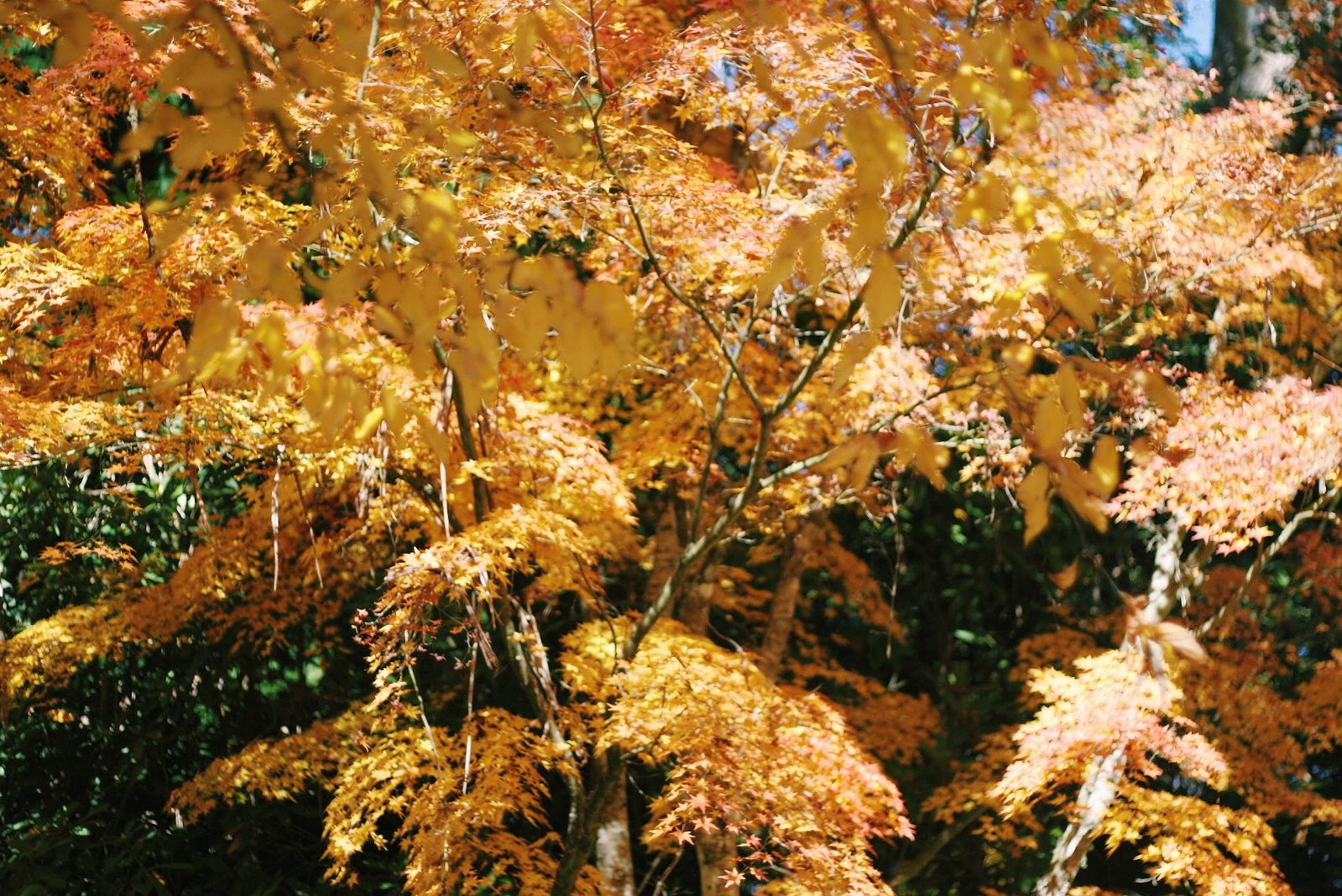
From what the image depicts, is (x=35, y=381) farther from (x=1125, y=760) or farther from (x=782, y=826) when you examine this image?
(x=1125, y=760)

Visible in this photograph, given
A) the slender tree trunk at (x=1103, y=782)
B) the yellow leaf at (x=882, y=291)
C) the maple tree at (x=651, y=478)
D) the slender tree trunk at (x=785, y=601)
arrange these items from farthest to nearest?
1. the slender tree trunk at (x=785, y=601)
2. the slender tree trunk at (x=1103, y=782)
3. the maple tree at (x=651, y=478)
4. the yellow leaf at (x=882, y=291)

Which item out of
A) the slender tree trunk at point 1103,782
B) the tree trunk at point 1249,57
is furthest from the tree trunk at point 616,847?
the tree trunk at point 1249,57

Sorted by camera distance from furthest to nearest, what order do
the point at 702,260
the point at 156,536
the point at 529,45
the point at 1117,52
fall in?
the point at 1117,52, the point at 156,536, the point at 702,260, the point at 529,45

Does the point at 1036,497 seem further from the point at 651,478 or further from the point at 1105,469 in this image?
the point at 651,478

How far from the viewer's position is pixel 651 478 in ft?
18.8

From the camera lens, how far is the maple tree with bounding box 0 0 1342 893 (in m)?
3.73

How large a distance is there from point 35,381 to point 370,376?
1.62m

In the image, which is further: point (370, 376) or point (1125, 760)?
point (1125, 760)

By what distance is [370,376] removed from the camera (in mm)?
3723

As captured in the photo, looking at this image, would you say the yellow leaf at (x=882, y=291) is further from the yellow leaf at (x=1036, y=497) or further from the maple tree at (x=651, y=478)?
the maple tree at (x=651, y=478)

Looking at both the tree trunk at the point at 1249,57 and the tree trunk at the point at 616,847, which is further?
the tree trunk at the point at 1249,57

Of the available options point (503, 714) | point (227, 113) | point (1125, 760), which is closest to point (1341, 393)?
point (1125, 760)

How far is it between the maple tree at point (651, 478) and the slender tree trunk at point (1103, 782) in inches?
1.0

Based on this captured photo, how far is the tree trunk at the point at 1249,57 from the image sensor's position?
6957 millimetres
